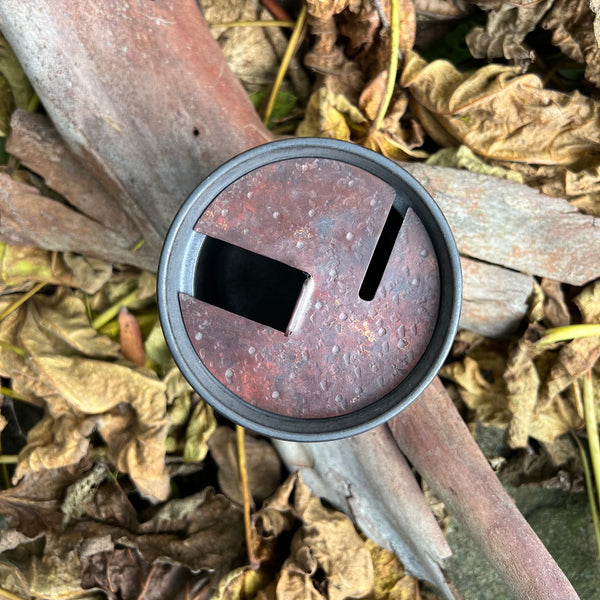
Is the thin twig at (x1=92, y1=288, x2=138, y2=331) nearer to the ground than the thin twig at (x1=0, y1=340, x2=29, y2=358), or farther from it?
farther from it

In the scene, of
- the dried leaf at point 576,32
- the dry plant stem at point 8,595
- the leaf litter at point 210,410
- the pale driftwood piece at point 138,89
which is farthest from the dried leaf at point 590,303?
the dry plant stem at point 8,595

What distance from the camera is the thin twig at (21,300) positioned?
177 cm

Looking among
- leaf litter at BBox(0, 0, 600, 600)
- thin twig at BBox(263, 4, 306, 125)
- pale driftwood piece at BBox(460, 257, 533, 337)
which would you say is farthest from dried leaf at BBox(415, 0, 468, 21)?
pale driftwood piece at BBox(460, 257, 533, 337)

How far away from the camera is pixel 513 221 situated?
1555 millimetres

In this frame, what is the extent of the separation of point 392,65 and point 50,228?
3.41 feet

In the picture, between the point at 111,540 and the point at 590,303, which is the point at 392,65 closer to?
the point at 590,303

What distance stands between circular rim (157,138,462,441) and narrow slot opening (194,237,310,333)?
3.3 inches

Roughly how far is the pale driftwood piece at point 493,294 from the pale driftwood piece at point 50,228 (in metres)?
0.89

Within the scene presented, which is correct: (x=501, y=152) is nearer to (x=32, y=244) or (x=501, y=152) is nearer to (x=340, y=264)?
(x=340, y=264)

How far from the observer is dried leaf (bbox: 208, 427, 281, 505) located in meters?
1.80

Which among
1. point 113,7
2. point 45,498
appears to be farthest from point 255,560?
point 113,7

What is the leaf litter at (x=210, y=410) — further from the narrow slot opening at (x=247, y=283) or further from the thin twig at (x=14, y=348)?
the narrow slot opening at (x=247, y=283)

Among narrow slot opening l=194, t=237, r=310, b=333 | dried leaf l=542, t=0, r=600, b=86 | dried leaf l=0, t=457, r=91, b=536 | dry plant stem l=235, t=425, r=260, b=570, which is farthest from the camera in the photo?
dried leaf l=0, t=457, r=91, b=536

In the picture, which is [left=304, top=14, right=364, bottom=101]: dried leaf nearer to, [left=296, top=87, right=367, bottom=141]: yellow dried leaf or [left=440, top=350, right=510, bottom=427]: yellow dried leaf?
[left=296, top=87, right=367, bottom=141]: yellow dried leaf
